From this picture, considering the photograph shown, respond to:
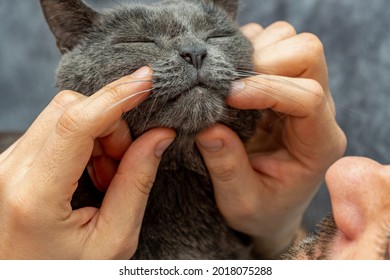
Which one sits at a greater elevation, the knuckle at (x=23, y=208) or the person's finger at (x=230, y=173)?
the knuckle at (x=23, y=208)

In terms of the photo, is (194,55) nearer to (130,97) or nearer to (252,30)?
(130,97)

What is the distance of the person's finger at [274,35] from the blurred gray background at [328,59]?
0.15 meters

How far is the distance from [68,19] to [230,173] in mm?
502

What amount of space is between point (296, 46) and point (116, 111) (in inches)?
18.2

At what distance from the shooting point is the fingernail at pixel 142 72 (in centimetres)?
92

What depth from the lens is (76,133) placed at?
859mm

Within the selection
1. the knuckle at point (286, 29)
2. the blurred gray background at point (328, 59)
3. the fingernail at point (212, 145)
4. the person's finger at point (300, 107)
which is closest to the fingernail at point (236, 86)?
the person's finger at point (300, 107)

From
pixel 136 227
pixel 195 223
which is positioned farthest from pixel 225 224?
pixel 136 227

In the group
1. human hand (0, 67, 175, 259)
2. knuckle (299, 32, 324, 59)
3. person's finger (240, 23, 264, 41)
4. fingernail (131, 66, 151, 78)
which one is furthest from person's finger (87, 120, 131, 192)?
person's finger (240, 23, 264, 41)

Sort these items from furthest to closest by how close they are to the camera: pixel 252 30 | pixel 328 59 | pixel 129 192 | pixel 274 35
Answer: pixel 328 59
pixel 252 30
pixel 274 35
pixel 129 192

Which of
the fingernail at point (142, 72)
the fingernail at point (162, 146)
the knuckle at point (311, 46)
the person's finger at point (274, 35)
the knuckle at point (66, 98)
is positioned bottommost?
the fingernail at point (162, 146)

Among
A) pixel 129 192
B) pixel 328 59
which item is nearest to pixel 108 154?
pixel 129 192

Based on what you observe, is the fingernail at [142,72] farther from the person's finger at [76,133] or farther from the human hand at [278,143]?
the human hand at [278,143]

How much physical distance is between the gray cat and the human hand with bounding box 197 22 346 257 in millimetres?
39
